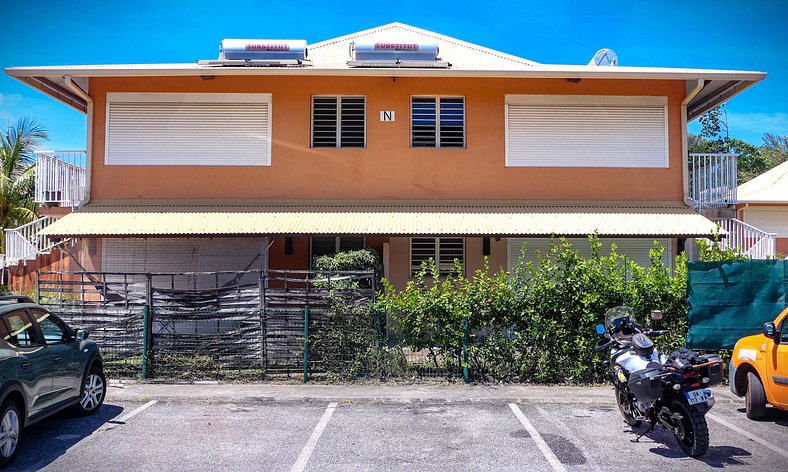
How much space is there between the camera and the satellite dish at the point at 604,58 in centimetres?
1664

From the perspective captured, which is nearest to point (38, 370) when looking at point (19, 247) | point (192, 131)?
point (192, 131)

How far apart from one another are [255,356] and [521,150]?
7.98 metres

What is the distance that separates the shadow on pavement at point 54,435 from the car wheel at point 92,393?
110 millimetres

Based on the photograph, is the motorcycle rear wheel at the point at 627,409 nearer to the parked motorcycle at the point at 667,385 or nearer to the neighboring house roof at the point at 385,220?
the parked motorcycle at the point at 667,385

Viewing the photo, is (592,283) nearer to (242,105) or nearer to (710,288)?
(710,288)

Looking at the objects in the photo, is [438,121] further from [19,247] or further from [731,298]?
[19,247]

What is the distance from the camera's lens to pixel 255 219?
13.8 metres

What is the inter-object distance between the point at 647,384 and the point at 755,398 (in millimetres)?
2421

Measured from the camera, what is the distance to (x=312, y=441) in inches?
288

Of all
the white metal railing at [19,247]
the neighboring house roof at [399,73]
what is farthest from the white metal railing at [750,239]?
the white metal railing at [19,247]

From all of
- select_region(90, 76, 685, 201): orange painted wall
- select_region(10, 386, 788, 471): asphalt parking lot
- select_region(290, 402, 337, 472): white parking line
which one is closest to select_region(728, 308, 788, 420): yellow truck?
select_region(10, 386, 788, 471): asphalt parking lot

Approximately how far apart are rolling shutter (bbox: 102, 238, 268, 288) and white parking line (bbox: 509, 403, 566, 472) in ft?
25.6

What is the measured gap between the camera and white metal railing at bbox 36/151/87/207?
15.1 metres

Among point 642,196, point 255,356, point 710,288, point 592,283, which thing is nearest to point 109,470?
point 255,356
